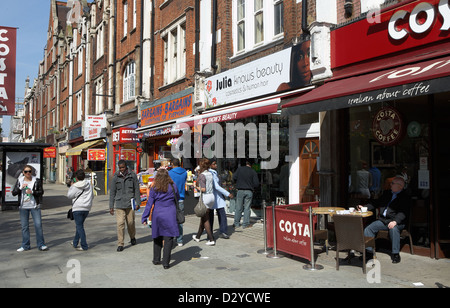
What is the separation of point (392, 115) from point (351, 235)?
105 inches

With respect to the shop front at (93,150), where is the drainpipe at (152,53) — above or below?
above

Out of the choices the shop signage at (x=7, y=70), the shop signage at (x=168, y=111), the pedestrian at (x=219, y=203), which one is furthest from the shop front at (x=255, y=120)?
the shop signage at (x=7, y=70)

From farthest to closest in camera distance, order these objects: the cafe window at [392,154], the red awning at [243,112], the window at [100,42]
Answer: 1. the window at [100,42]
2. the red awning at [243,112]
3. the cafe window at [392,154]

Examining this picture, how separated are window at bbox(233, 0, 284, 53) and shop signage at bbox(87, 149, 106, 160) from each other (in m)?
12.0

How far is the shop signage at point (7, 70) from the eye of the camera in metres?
11.8

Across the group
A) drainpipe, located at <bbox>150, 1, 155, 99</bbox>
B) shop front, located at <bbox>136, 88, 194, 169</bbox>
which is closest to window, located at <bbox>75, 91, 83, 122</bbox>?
shop front, located at <bbox>136, 88, 194, 169</bbox>

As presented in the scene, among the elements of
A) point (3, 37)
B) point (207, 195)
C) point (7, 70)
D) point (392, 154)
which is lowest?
point (207, 195)

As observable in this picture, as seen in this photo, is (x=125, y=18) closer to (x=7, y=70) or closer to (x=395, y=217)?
(x=7, y=70)

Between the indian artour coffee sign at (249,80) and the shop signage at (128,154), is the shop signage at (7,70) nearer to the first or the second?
the indian artour coffee sign at (249,80)

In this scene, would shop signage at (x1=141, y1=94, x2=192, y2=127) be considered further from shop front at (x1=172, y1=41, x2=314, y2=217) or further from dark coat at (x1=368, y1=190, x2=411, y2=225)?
dark coat at (x1=368, y1=190, x2=411, y2=225)

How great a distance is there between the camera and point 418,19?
271 inches

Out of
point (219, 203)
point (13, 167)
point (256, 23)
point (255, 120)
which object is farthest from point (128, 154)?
point (219, 203)

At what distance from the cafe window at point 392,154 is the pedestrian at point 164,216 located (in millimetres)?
3836

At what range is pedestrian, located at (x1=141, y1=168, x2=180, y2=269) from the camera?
6273mm
